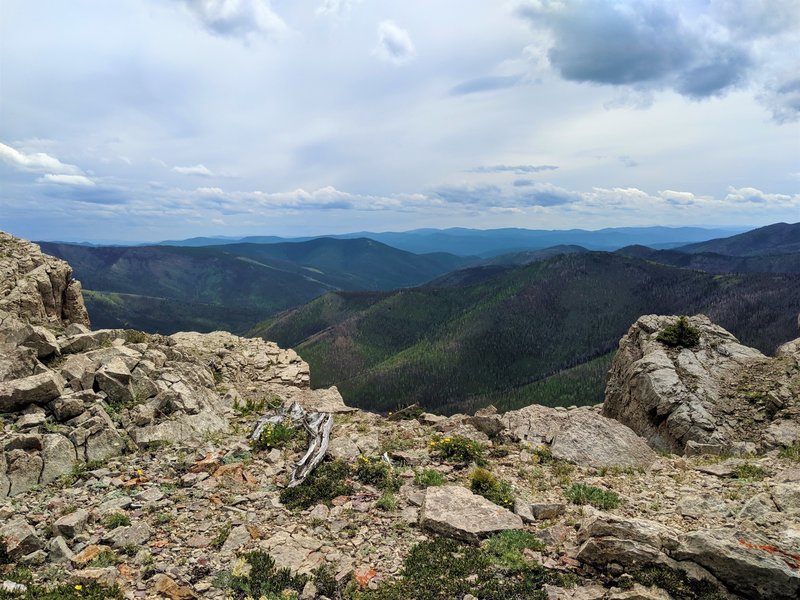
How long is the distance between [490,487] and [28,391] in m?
18.0

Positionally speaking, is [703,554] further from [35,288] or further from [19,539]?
[35,288]

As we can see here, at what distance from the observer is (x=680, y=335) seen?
2936 centimetres

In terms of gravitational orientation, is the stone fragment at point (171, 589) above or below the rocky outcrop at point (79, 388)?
below

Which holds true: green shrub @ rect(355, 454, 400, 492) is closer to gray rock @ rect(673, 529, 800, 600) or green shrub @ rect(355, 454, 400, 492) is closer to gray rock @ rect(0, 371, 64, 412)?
gray rock @ rect(673, 529, 800, 600)

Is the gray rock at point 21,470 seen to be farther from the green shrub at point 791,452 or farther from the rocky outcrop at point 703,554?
the green shrub at point 791,452

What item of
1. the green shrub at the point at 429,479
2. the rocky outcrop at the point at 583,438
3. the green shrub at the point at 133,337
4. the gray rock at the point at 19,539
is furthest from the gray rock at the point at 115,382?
the rocky outcrop at the point at 583,438

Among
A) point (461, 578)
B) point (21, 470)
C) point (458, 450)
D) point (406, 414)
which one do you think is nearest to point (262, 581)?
point (461, 578)

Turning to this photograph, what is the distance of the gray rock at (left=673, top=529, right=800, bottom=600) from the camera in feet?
29.5

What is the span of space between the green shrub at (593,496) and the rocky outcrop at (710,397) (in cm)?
890

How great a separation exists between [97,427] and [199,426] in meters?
3.99

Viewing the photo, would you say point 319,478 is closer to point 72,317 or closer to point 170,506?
point 170,506

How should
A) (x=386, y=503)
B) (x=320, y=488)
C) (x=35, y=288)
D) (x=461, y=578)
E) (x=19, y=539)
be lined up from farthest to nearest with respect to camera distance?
(x=35, y=288)
(x=320, y=488)
(x=386, y=503)
(x=19, y=539)
(x=461, y=578)

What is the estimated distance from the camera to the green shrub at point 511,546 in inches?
430

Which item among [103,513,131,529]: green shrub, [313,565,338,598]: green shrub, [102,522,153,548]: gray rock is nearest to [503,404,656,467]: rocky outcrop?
[313,565,338,598]: green shrub
